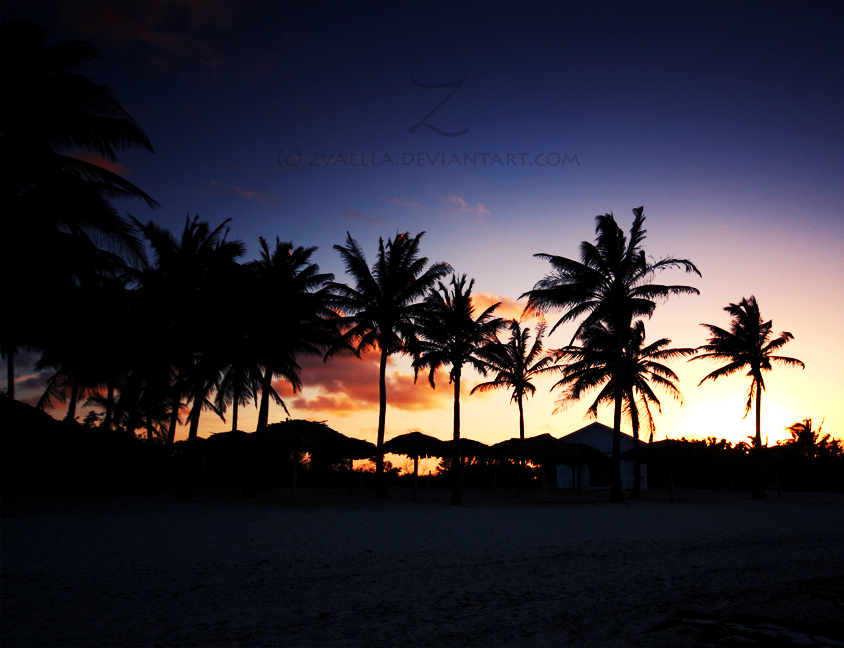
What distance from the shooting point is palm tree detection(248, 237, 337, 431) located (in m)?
23.1

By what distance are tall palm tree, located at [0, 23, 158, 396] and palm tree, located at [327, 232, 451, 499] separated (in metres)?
11.4

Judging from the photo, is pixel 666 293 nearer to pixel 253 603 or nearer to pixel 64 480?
pixel 253 603

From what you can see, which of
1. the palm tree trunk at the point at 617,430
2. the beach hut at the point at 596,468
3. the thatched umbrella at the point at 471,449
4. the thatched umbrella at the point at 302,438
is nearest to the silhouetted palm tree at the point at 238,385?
the thatched umbrella at the point at 302,438

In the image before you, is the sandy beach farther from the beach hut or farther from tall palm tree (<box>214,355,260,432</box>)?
the beach hut

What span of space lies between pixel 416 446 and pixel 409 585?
16.5m

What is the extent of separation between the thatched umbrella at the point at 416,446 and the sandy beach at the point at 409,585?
10.6 metres

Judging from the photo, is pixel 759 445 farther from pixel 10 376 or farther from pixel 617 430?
pixel 10 376

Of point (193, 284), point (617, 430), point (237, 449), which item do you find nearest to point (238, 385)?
point (237, 449)

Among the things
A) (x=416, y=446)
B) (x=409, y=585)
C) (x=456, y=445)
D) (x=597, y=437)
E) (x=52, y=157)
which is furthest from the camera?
(x=597, y=437)

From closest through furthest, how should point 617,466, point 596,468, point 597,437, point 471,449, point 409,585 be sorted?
point 409,585 < point 617,466 < point 471,449 < point 596,468 < point 597,437

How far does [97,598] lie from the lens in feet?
18.8

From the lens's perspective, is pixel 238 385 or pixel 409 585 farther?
pixel 238 385

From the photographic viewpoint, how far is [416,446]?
22875mm

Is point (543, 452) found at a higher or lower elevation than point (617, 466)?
higher
